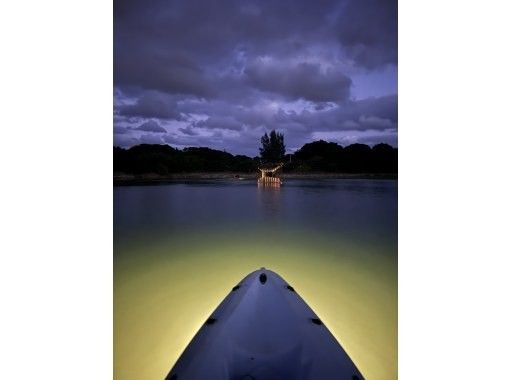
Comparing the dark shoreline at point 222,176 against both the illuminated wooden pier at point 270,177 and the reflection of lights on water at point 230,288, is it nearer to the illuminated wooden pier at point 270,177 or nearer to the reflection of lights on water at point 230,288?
the illuminated wooden pier at point 270,177

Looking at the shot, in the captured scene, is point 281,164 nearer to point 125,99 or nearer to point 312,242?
point 312,242

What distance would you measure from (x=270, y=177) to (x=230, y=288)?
1.49 metres

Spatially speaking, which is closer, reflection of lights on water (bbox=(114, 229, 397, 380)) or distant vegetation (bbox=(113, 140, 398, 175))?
reflection of lights on water (bbox=(114, 229, 397, 380))

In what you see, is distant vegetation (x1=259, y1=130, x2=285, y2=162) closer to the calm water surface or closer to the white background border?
the calm water surface

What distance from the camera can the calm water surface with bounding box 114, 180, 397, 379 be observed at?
5.45 ft

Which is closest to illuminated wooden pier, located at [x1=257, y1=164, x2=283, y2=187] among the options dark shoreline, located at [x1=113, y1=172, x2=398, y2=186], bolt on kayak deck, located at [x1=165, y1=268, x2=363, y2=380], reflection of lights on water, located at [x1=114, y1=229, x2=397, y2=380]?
dark shoreline, located at [x1=113, y1=172, x2=398, y2=186]

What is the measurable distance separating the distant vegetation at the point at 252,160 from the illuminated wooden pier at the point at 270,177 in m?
0.11

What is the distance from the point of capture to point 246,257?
10.2ft

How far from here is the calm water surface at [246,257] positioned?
5.45 feet

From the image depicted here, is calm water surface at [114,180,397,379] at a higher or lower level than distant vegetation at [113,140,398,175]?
lower

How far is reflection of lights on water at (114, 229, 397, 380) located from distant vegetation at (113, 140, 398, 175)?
722 mm
